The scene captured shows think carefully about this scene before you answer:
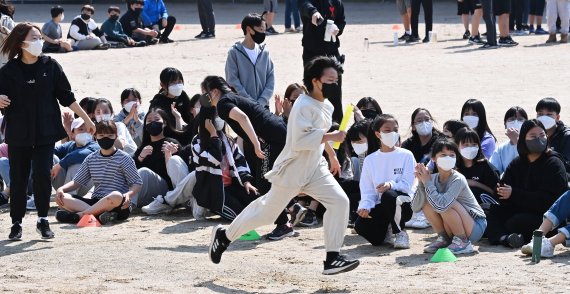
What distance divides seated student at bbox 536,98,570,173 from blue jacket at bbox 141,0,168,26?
1382 cm

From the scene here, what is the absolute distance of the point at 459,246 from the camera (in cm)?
1071

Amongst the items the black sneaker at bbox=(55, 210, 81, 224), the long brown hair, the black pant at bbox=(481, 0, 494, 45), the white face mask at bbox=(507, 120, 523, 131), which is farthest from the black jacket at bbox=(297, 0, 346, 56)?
the black pant at bbox=(481, 0, 494, 45)

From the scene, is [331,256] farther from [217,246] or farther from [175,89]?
[175,89]

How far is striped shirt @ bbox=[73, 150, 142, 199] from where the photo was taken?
1264cm

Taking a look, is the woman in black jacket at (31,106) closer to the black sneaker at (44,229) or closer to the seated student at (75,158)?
the black sneaker at (44,229)

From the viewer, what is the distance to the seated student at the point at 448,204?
35.3ft

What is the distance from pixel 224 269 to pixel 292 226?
155cm

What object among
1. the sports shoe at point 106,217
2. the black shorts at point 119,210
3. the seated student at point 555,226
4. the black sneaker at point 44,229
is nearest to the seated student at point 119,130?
the black shorts at point 119,210

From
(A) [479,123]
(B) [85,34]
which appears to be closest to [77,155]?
(A) [479,123]

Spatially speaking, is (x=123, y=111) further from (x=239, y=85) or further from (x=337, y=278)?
(x=337, y=278)

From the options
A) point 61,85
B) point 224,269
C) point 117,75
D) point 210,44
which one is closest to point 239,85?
point 61,85

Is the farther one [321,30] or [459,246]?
[321,30]

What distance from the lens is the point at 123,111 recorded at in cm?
1452

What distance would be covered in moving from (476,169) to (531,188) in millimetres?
612
